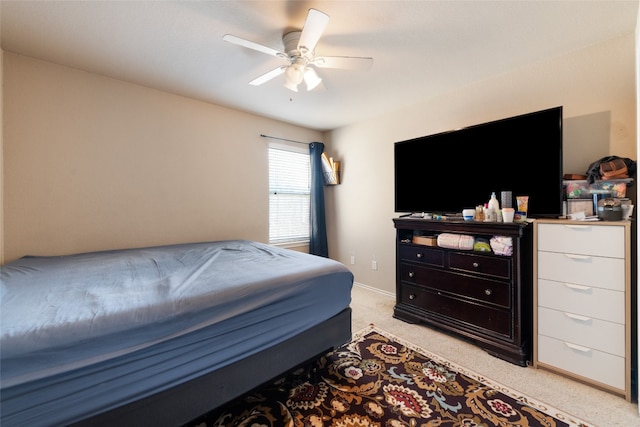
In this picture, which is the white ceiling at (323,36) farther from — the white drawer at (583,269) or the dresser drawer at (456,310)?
the dresser drawer at (456,310)

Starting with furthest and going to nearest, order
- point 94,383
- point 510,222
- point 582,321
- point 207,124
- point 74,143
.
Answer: point 207,124 → point 74,143 → point 510,222 → point 582,321 → point 94,383

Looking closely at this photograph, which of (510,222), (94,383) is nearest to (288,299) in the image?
(94,383)

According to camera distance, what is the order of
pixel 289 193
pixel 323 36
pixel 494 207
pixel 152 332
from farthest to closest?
pixel 289 193, pixel 494 207, pixel 323 36, pixel 152 332

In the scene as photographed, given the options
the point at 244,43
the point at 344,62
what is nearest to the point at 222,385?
the point at 244,43

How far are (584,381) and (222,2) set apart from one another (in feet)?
10.6

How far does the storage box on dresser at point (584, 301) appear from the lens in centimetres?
151

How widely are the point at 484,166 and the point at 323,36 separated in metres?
1.69

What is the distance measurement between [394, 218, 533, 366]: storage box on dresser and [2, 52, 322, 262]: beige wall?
80.6 inches

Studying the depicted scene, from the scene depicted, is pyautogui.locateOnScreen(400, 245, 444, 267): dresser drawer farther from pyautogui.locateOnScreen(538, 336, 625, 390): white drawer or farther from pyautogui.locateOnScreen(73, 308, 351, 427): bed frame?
pyautogui.locateOnScreen(73, 308, 351, 427): bed frame

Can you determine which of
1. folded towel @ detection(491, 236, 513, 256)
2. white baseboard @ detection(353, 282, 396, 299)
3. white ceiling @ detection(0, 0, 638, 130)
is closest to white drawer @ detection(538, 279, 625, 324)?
folded towel @ detection(491, 236, 513, 256)

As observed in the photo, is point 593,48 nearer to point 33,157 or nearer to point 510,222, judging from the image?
point 510,222

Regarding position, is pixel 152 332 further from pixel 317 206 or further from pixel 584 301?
pixel 317 206

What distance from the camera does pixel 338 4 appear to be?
1526 mm

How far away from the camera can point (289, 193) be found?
378cm
